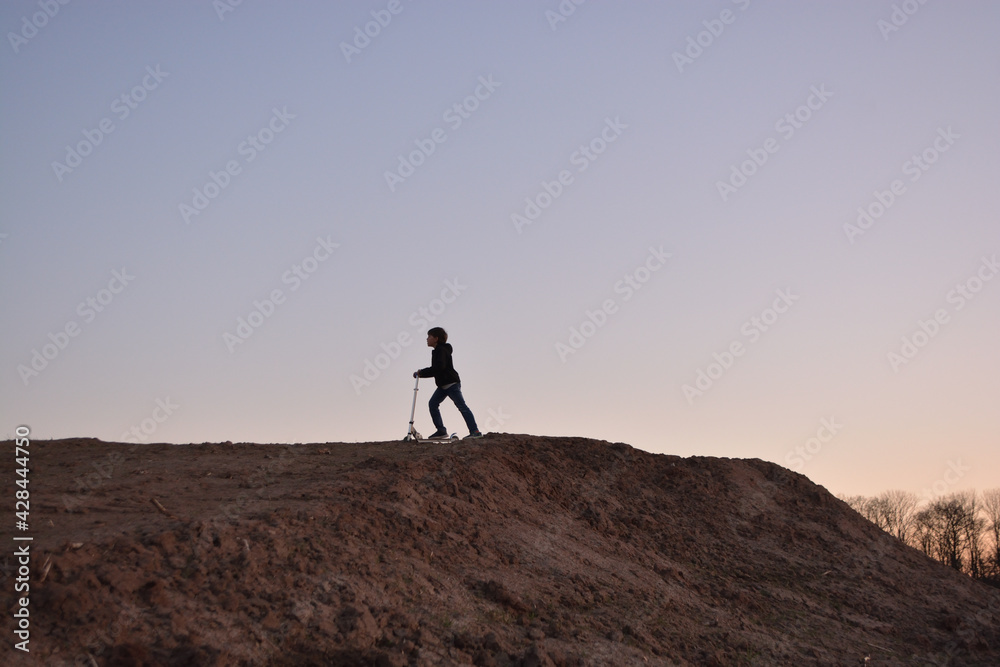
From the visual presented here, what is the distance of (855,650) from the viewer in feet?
34.8

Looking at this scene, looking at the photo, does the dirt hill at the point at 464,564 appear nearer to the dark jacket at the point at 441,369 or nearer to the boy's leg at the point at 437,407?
the boy's leg at the point at 437,407

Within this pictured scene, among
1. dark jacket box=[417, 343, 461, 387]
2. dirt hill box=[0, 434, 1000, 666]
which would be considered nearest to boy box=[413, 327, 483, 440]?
dark jacket box=[417, 343, 461, 387]

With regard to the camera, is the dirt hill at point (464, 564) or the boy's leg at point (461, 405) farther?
the boy's leg at point (461, 405)

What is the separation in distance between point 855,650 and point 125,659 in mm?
8680

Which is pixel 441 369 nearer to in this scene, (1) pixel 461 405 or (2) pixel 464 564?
(1) pixel 461 405

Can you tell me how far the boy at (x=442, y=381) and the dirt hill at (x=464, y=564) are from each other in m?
0.67

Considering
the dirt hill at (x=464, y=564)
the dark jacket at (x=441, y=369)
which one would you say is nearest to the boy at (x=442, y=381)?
the dark jacket at (x=441, y=369)

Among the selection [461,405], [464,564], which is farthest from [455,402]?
[464,564]

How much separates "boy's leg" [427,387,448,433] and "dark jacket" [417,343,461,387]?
179 mm

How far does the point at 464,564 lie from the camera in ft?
31.4

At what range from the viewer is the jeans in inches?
559

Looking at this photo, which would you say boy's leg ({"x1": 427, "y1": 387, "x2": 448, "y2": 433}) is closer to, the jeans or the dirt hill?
the jeans

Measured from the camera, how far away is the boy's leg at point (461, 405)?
14188 millimetres

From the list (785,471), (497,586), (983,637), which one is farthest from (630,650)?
(785,471)
